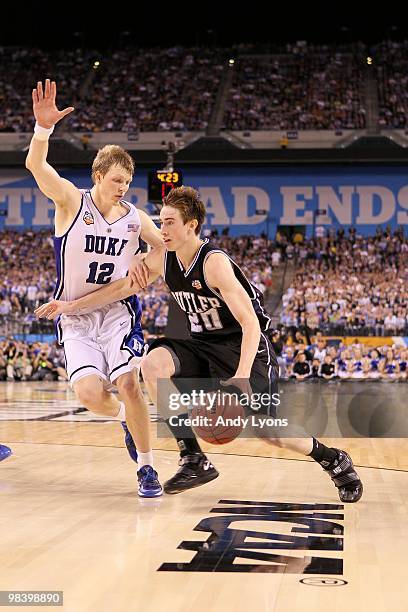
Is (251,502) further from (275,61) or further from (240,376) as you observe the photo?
(275,61)

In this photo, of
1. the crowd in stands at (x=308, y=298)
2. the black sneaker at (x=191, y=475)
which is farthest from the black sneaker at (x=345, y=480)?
the crowd in stands at (x=308, y=298)

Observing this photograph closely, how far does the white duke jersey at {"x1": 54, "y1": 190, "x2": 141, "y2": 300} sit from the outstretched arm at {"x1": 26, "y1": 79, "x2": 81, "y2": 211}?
253 mm

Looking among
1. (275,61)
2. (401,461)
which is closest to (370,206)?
(275,61)

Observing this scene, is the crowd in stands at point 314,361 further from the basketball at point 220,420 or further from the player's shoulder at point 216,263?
the basketball at point 220,420

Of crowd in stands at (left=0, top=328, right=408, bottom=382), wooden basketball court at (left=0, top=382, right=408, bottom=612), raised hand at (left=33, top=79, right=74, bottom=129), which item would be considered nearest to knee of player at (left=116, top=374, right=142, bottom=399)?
wooden basketball court at (left=0, top=382, right=408, bottom=612)

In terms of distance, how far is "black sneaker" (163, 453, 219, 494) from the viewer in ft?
20.0

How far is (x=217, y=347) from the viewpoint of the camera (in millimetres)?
6016

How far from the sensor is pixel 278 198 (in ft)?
115

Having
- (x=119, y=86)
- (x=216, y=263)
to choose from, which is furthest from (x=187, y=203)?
(x=119, y=86)

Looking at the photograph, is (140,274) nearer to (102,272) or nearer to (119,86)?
(102,272)

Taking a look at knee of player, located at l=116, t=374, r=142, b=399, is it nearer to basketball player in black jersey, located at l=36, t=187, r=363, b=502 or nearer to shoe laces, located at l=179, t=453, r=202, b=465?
basketball player in black jersey, located at l=36, t=187, r=363, b=502

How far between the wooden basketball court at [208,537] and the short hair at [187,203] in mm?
1939

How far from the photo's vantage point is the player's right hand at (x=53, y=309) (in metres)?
6.14

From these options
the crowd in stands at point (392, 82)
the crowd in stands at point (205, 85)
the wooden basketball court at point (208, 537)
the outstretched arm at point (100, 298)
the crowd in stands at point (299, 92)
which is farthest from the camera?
the crowd in stands at point (205, 85)
